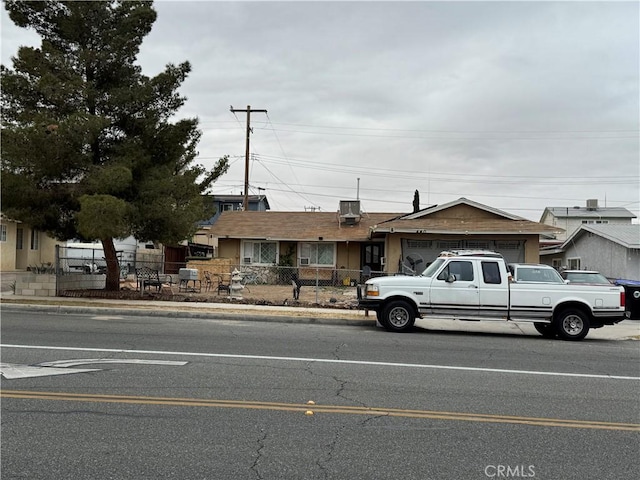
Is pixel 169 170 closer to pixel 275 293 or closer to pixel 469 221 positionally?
pixel 275 293

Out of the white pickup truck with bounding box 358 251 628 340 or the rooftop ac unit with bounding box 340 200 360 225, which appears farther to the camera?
the rooftop ac unit with bounding box 340 200 360 225

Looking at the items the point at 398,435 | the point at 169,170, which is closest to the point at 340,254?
the point at 169,170

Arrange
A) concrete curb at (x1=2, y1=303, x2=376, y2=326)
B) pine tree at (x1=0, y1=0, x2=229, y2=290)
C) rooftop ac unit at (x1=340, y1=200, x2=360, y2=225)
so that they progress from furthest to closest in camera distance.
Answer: rooftop ac unit at (x1=340, y1=200, x2=360, y2=225)
pine tree at (x1=0, y1=0, x2=229, y2=290)
concrete curb at (x1=2, y1=303, x2=376, y2=326)

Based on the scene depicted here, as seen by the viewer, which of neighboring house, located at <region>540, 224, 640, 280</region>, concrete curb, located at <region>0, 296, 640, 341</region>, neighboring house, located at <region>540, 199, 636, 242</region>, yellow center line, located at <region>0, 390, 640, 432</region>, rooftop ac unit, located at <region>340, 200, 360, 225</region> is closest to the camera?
yellow center line, located at <region>0, 390, 640, 432</region>

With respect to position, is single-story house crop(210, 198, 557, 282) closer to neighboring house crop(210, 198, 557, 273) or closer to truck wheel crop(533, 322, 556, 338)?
neighboring house crop(210, 198, 557, 273)

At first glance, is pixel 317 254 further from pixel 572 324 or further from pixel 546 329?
pixel 572 324

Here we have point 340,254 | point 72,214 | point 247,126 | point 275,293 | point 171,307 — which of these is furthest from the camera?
point 247,126

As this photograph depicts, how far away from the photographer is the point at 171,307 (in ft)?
55.5

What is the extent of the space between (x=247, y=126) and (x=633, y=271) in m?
25.8

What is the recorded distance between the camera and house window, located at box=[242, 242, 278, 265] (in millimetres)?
30641

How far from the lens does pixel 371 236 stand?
94.5 ft

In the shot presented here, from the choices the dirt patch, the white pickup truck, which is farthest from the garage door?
the white pickup truck

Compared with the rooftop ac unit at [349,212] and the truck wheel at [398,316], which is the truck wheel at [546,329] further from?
the rooftop ac unit at [349,212]

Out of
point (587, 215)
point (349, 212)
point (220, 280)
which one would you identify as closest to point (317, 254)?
point (349, 212)
